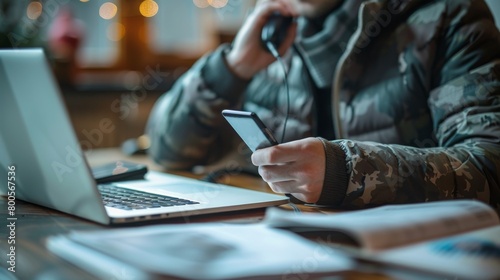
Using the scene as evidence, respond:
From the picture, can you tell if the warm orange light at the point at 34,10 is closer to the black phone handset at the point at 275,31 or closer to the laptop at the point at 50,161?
the black phone handset at the point at 275,31

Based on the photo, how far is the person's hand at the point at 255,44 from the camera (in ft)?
4.24

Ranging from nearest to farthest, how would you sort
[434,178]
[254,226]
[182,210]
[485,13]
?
1. [254,226]
2. [182,210]
3. [434,178]
4. [485,13]

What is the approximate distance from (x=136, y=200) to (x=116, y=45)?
7.30 feet

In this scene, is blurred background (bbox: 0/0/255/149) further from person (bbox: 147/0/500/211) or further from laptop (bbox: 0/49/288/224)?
laptop (bbox: 0/49/288/224)

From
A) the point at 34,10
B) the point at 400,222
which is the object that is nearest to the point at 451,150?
the point at 400,222

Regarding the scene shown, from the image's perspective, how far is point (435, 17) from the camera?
1141 mm

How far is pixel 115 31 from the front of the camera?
297 centimetres

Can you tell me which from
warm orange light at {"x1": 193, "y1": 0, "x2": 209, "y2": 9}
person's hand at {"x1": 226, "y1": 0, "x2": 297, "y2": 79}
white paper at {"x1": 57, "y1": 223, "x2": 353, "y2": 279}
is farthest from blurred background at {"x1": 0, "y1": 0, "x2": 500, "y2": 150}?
white paper at {"x1": 57, "y1": 223, "x2": 353, "y2": 279}

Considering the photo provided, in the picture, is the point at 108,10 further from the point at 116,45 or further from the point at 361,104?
the point at 361,104

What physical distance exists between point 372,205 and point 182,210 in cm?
26

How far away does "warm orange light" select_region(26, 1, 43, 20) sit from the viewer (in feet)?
8.32

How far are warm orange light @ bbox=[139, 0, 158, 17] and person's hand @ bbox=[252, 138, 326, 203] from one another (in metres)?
2.21

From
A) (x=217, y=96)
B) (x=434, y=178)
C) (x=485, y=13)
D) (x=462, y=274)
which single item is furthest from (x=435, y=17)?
(x=462, y=274)

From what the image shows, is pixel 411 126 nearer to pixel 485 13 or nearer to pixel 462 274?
pixel 485 13
